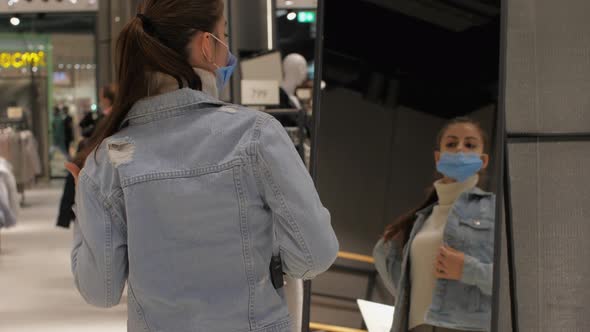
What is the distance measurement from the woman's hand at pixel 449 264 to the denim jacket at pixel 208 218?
3.85 feet

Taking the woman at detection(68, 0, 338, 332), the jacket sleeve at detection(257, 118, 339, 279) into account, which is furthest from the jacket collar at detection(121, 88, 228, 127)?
the jacket sleeve at detection(257, 118, 339, 279)

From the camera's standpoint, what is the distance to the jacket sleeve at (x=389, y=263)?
3096 mm

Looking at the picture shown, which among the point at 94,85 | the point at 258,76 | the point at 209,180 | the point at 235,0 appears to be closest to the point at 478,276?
the point at 209,180

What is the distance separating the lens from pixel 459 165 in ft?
9.36

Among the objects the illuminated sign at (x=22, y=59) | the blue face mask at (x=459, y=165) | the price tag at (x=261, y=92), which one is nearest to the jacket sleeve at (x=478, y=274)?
the blue face mask at (x=459, y=165)

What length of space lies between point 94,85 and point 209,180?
18788 millimetres

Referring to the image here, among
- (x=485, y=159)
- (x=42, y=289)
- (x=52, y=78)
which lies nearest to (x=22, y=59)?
(x=52, y=78)

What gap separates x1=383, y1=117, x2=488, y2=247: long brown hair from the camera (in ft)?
9.64

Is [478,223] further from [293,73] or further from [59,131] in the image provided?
[59,131]

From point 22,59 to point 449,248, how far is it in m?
18.1

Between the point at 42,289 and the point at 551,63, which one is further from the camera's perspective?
the point at 42,289

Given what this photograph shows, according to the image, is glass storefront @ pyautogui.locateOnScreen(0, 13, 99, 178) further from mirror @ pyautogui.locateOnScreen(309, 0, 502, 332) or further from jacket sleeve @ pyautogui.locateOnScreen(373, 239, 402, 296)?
jacket sleeve @ pyautogui.locateOnScreen(373, 239, 402, 296)

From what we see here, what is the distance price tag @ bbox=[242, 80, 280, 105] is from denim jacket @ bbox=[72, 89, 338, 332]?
4114 millimetres

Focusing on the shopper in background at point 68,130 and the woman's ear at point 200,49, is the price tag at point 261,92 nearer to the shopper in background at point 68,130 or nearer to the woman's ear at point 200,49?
the woman's ear at point 200,49
